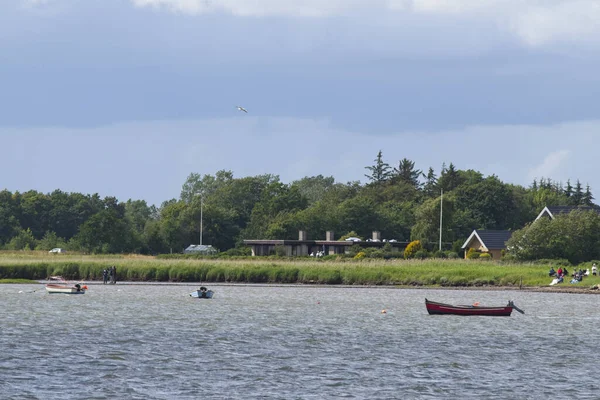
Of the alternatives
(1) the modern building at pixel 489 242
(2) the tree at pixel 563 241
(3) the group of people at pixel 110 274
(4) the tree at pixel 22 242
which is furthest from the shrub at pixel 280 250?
(3) the group of people at pixel 110 274

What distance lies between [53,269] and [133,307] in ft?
94.8

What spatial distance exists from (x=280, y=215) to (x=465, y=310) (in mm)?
97504

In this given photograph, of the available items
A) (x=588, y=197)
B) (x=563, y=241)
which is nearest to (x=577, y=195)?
(x=588, y=197)

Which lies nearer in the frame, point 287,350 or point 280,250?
point 287,350

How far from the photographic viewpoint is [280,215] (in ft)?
507

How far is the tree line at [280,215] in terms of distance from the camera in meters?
139

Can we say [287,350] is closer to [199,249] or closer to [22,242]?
[199,249]

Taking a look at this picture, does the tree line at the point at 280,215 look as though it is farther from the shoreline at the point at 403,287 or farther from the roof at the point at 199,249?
the shoreline at the point at 403,287

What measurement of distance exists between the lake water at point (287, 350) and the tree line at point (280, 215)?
67296mm

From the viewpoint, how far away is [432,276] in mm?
91625

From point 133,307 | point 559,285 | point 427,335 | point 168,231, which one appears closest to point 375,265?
point 559,285

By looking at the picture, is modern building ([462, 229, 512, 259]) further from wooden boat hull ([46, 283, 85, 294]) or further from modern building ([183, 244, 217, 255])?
wooden boat hull ([46, 283, 85, 294])

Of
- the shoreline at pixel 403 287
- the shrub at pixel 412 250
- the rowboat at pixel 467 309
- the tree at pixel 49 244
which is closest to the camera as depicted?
the rowboat at pixel 467 309

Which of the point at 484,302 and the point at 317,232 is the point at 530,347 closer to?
the point at 484,302
